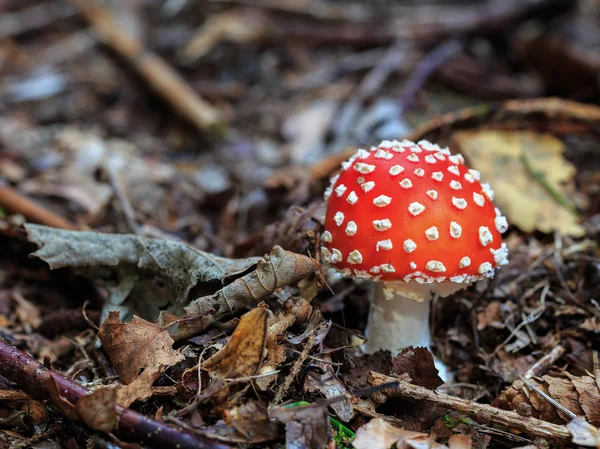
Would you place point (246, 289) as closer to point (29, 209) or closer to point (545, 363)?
point (545, 363)

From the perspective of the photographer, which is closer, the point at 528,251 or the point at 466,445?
the point at 466,445

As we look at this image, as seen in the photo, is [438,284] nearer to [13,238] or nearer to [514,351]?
[514,351]

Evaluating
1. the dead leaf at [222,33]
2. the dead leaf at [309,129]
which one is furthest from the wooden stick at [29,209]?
the dead leaf at [222,33]

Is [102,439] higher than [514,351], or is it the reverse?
[102,439]

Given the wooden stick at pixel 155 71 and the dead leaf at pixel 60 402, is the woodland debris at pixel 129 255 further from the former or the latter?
the wooden stick at pixel 155 71

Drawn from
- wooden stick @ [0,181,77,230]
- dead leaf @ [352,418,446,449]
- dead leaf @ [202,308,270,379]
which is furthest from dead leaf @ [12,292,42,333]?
dead leaf @ [352,418,446,449]

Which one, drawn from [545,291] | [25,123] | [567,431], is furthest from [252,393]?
[25,123]

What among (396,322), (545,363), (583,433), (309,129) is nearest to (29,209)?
(396,322)

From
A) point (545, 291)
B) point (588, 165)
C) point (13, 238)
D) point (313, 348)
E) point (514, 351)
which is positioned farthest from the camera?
point (588, 165)
